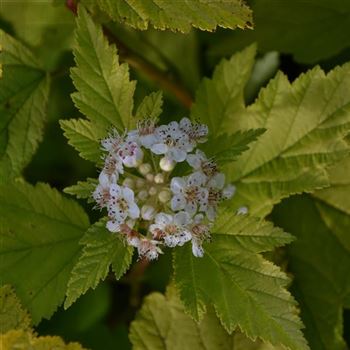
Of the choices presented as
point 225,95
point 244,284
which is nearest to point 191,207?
point 244,284

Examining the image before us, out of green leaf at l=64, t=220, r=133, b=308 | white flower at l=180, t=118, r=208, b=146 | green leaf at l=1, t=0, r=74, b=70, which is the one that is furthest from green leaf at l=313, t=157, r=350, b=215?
green leaf at l=1, t=0, r=74, b=70

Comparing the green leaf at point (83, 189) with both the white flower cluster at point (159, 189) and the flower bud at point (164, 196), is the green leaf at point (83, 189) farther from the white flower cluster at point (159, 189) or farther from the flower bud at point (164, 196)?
the flower bud at point (164, 196)

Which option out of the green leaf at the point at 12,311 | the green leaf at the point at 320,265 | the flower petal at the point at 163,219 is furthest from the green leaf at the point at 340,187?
the green leaf at the point at 12,311

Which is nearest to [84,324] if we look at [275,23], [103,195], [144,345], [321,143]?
[144,345]

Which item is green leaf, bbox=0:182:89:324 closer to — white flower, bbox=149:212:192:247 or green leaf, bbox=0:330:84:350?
green leaf, bbox=0:330:84:350

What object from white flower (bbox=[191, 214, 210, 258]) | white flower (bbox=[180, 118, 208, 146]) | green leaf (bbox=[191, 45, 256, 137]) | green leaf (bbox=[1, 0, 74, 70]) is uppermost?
green leaf (bbox=[1, 0, 74, 70])

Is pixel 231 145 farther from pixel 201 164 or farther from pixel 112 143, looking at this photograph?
pixel 112 143
